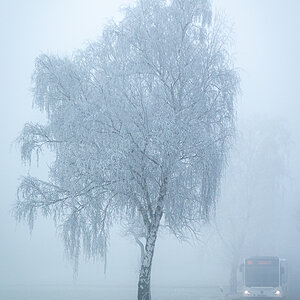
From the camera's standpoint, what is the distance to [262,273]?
38.2 meters

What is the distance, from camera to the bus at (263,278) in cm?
3731

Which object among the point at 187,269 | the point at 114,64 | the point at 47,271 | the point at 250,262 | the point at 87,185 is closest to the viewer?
the point at 87,185

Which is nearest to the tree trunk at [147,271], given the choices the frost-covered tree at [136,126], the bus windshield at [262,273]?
the frost-covered tree at [136,126]

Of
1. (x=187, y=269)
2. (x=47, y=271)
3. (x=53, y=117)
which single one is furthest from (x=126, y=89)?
(x=187, y=269)

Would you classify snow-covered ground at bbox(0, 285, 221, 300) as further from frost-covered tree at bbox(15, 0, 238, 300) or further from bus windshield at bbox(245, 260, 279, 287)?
frost-covered tree at bbox(15, 0, 238, 300)

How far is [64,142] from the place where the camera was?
17.6m

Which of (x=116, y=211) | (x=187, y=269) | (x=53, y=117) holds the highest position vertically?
(x=53, y=117)

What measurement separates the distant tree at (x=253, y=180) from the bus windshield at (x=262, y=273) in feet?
13.5

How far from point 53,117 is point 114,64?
109 inches

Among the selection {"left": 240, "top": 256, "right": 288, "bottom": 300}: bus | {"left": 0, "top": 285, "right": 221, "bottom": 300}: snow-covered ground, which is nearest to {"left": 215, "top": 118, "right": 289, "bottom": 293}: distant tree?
{"left": 240, "top": 256, "right": 288, "bottom": 300}: bus

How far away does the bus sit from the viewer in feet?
122

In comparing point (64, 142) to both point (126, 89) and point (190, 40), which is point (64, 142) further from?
point (190, 40)

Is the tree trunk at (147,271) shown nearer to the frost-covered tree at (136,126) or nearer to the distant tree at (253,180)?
the frost-covered tree at (136,126)

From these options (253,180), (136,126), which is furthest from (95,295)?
(136,126)
